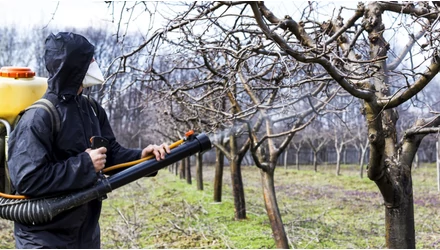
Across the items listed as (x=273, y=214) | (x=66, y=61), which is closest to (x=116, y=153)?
(x=66, y=61)

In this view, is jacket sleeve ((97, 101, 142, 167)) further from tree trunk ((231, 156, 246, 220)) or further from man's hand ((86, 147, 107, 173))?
tree trunk ((231, 156, 246, 220))

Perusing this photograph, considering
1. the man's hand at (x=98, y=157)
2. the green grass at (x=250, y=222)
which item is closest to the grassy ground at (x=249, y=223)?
the green grass at (x=250, y=222)

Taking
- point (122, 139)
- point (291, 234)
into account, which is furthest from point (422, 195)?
point (122, 139)

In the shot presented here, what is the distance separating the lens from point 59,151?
223 cm

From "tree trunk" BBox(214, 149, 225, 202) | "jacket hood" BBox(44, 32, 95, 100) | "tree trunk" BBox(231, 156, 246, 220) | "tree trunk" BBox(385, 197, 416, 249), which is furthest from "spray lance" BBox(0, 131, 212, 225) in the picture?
"tree trunk" BBox(214, 149, 225, 202)

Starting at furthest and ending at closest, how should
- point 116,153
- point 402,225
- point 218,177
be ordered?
point 218,177 → point 402,225 → point 116,153

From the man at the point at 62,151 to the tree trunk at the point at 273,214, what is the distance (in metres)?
4.48

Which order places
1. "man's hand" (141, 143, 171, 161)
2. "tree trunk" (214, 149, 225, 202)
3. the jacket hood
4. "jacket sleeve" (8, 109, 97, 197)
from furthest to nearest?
"tree trunk" (214, 149, 225, 202)
"man's hand" (141, 143, 171, 161)
the jacket hood
"jacket sleeve" (8, 109, 97, 197)

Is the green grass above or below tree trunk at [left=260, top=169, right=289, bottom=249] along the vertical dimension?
below

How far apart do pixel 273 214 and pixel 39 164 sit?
4.88 meters

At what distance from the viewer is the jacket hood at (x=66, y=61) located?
2.18 m

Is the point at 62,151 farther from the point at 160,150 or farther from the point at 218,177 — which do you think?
the point at 218,177

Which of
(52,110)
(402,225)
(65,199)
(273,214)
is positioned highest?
(52,110)

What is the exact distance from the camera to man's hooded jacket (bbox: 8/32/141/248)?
2.08m
